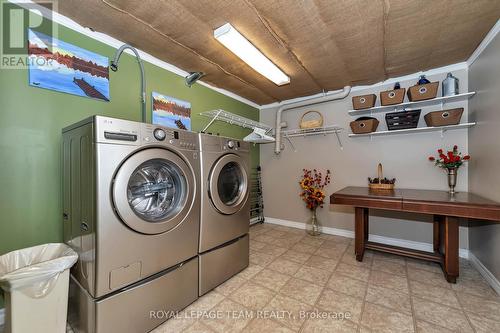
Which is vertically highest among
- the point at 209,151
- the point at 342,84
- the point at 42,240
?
the point at 342,84

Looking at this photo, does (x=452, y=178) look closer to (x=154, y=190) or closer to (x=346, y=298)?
(x=346, y=298)

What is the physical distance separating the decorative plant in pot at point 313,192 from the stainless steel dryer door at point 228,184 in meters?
1.49

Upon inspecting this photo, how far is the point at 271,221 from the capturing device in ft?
12.6

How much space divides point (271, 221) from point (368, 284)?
6.90 feet

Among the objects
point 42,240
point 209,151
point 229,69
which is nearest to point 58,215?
point 42,240

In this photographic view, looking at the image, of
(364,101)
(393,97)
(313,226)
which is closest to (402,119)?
(393,97)

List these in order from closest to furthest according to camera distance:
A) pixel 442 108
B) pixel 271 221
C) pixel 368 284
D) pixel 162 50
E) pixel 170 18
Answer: pixel 170 18 → pixel 368 284 → pixel 162 50 → pixel 442 108 → pixel 271 221

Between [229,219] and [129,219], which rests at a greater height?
[129,219]

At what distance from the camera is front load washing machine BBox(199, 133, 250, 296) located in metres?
1.67

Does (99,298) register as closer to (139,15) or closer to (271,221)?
(139,15)

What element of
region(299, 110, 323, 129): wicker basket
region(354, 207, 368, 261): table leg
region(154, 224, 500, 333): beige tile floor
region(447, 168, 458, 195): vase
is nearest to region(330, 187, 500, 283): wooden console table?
region(354, 207, 368, 261): table leg

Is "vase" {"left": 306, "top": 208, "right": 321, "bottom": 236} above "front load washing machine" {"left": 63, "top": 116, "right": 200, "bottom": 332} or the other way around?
the other way around

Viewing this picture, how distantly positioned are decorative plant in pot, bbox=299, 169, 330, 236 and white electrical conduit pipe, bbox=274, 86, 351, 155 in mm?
720

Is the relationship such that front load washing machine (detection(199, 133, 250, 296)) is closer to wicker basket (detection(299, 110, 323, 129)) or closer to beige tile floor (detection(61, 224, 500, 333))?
beige tile floor (detection(61, 224, 500, 333))
